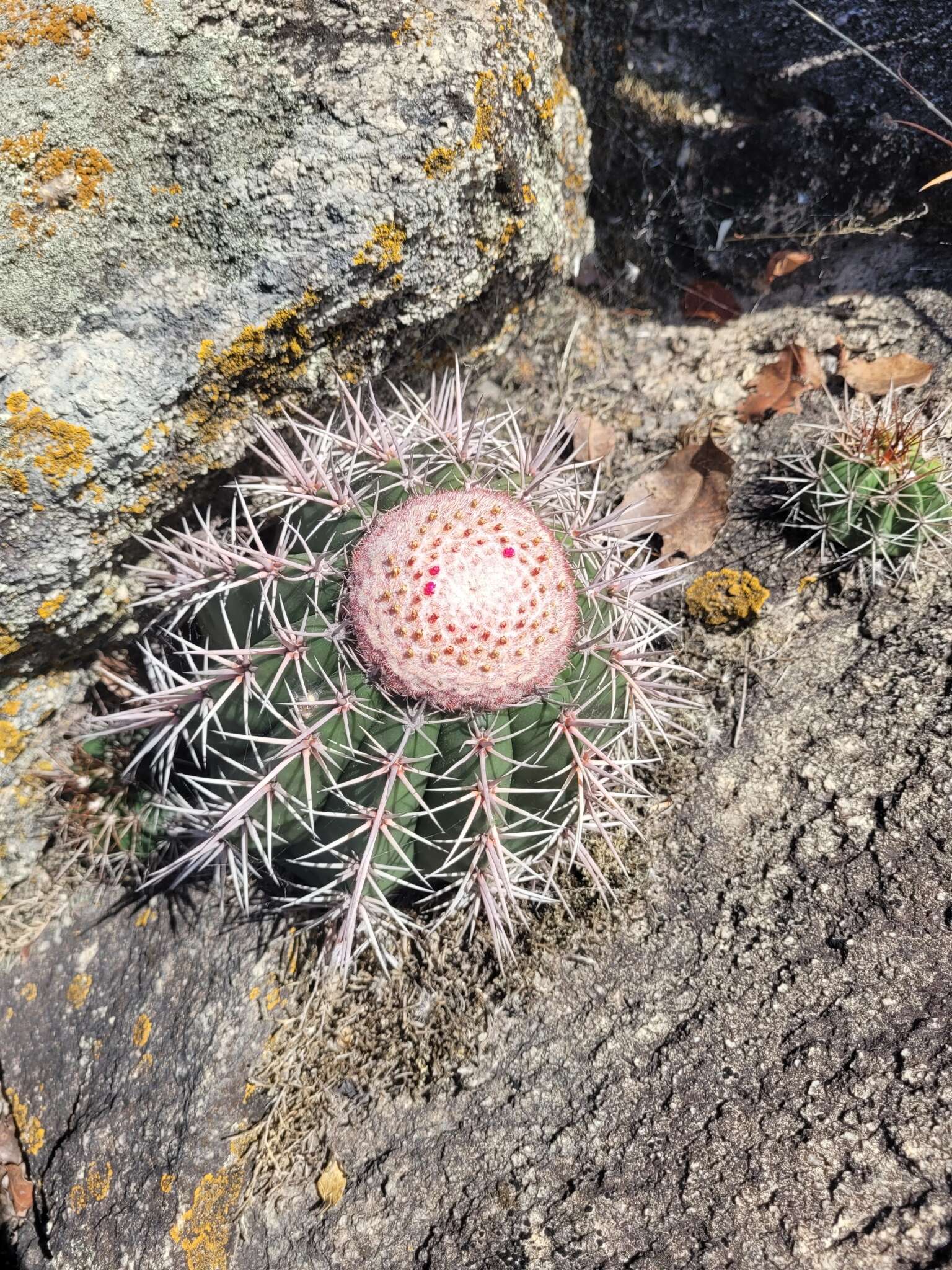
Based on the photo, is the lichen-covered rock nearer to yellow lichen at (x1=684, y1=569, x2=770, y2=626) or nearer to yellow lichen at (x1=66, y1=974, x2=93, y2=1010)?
yellow lichen at (x1=66, y1=974, x2=93, y2=1010)

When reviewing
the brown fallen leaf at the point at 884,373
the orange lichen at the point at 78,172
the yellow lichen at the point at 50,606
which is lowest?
the yellow lichen at the point at 50,606

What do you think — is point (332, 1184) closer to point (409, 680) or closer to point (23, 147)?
point (409, 680)

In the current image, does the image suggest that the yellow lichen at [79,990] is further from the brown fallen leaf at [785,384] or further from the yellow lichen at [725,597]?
the brown fallen leaf at [785,384]

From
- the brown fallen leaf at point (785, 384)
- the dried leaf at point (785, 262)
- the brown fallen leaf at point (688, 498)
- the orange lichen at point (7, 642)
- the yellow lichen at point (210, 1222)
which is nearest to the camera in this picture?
the yellow lichen at point (210, 1222)

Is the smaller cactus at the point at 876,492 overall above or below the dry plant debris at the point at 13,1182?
above

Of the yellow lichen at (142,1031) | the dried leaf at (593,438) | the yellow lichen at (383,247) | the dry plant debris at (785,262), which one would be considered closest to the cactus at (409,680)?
the yellow lichen at (383,247)
